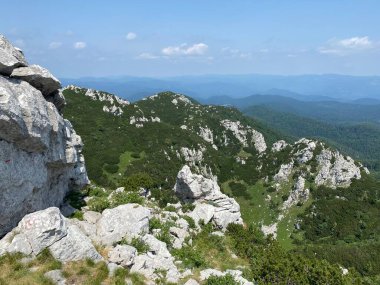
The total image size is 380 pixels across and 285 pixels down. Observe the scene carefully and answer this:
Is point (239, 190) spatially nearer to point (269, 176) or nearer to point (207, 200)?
point (269, 176)

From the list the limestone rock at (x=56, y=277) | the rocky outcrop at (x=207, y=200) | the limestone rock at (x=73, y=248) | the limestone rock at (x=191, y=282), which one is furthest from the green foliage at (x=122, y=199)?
the limestone rock at (x=56, y=277)

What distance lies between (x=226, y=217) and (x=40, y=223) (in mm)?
22417

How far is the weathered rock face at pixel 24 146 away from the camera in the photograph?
18.9 meters

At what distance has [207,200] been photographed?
4416 centimetres

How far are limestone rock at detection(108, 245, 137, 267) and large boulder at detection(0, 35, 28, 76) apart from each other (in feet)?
42.2

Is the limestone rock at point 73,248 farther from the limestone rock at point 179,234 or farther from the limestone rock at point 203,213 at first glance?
the limestone rock at point 203,213

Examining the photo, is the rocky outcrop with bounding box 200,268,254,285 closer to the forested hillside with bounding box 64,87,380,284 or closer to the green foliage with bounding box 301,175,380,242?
the forested hillside with bounding box 64,87,380,284

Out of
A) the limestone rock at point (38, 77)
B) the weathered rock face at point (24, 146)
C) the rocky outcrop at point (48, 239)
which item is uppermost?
the limestone rock at point (38, 77)

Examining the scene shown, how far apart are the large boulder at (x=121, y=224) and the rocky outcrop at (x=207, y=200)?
11576 millimetres

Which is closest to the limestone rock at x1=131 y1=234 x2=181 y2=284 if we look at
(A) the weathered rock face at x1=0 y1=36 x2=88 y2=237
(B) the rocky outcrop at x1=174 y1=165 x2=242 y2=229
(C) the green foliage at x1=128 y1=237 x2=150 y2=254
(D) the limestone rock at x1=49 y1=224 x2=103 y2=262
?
(C) the green foliage at x1=128 y1=237 x2=150 y2=254

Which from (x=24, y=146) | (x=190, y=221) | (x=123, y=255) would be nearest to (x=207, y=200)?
(x=190, y=221)

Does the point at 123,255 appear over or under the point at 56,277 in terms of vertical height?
under

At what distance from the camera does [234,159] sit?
460 feet

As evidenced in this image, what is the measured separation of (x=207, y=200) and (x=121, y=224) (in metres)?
21.8
